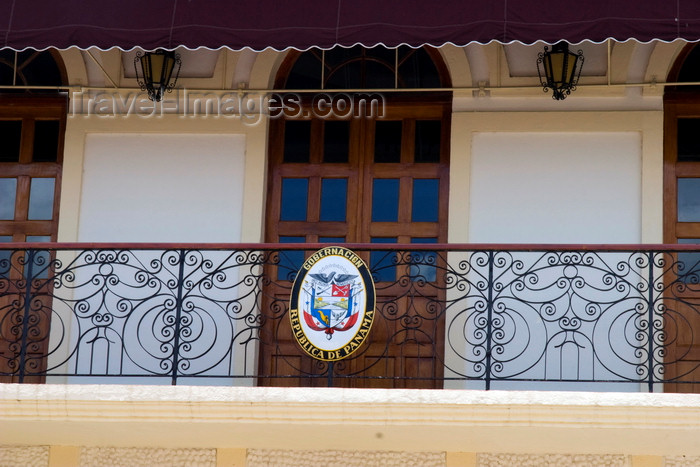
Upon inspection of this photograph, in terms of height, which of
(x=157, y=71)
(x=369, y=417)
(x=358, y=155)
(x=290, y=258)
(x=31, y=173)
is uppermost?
(x=157, y=71)

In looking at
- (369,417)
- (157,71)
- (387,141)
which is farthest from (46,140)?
(369,417)

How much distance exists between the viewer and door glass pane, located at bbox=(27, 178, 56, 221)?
35.1 feet

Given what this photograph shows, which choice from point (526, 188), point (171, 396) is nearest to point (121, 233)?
point (171, 396)

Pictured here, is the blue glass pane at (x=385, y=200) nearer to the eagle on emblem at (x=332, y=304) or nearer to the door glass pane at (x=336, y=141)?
the door glass pane at (x=336, y=141)

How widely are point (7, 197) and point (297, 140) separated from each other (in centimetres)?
275

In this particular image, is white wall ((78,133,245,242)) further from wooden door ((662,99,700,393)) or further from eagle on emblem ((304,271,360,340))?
wooden door ((662,99,700,393))

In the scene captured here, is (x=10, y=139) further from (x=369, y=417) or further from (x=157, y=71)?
(x=369, y=417)

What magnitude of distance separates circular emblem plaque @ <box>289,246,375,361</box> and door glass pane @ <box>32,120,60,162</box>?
3.47 metres

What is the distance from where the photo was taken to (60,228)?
10.5m

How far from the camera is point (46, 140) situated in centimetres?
1083

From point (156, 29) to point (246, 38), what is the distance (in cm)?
70

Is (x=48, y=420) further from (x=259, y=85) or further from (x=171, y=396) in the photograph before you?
(x=259, y=85)

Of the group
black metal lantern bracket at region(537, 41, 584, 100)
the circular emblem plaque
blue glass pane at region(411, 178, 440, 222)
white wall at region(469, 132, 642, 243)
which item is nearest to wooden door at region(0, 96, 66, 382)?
the circular emblem plaque

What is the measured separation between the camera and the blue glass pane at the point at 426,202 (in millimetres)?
10344
